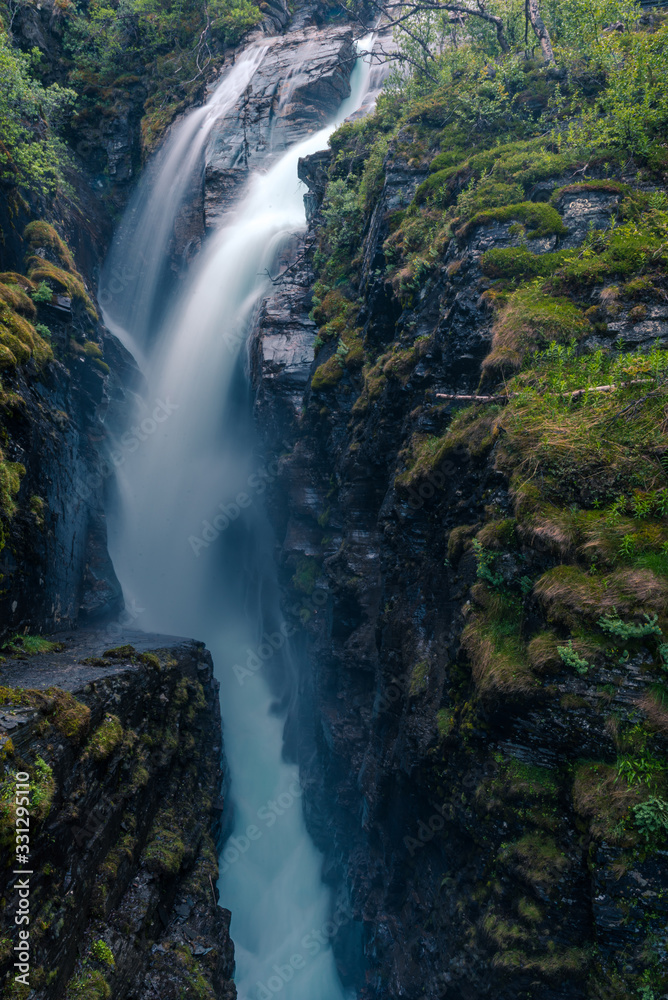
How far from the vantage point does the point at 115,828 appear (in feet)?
23.0

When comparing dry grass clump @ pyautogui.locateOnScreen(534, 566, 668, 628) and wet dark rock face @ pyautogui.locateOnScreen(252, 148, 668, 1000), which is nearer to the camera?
dry grass clump @ pyautogui.locateOnScreen(534, 566, 668, 628)

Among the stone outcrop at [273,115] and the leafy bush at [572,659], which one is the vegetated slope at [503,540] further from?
the stone outcrop at [273,115]

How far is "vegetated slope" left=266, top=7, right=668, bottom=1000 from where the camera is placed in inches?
212

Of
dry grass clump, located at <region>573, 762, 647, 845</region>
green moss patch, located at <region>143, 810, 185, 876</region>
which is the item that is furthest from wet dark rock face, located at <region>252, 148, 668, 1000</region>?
green moss patch, located at <region>143, 810, 185, 876</region>

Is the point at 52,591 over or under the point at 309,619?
over

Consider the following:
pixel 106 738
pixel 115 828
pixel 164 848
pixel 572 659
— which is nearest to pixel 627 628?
pixel 572 659

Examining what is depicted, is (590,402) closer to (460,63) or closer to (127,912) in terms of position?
(127,912)

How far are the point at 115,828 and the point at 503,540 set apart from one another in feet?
21.6

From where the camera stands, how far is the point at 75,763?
614 cm

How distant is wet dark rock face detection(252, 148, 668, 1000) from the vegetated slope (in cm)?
4

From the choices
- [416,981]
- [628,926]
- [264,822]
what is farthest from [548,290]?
[264,822]

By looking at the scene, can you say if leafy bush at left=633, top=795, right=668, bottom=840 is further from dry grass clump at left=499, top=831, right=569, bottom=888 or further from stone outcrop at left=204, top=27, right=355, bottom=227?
stone outcrop at left=204, top=27, right=355, bottom=227

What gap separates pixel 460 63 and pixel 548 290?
38.0 ft

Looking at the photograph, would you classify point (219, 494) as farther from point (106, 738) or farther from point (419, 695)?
point (106, 738)
